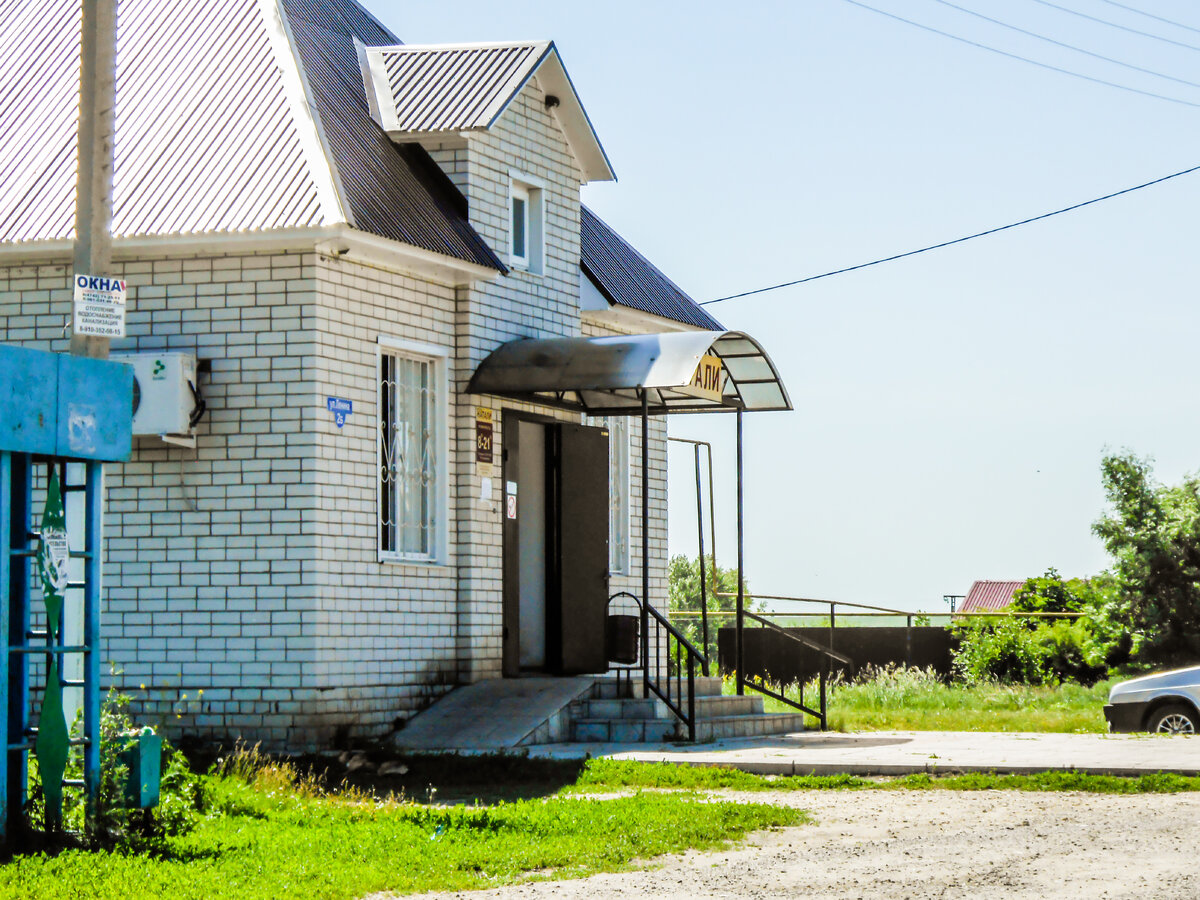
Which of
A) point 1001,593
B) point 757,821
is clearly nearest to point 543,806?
point 757,821

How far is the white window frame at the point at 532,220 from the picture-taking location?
16.7 metres

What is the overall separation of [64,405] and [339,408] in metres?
5.22

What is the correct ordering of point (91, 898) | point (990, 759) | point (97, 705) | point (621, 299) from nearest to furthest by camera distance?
point (91, 898)
point (97, 705)
point (990, 759)
point (621, 299)

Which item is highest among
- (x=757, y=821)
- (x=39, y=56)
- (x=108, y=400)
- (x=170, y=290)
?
(x=39, y=56)

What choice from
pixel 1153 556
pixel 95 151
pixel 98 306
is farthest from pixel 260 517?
pixel 1153 556

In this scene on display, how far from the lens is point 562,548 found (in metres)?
16.5

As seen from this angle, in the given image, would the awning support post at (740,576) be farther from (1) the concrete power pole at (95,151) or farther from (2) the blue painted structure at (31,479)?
(2) the blue painted structure at (31,479)

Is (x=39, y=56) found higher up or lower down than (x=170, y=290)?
higher up

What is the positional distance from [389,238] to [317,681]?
11.9 feet

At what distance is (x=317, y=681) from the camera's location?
13.4 metres

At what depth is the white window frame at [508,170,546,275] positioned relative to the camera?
54.6 feet

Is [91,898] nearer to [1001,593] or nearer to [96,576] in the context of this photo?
[96,576]

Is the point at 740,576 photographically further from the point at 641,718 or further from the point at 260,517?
the point at 260,517

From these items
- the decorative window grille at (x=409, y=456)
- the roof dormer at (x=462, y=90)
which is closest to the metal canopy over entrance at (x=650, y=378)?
the decorative window grille at (x=409, y=456)
